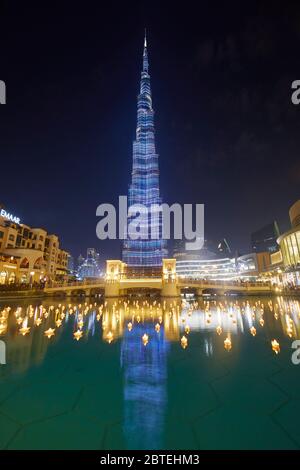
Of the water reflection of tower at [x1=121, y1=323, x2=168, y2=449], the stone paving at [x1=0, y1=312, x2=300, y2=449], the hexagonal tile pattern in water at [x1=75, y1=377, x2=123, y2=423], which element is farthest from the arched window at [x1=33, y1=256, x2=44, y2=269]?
the hexagonal tile pattern in water at [x1=75, y1=377, x2=123, y2=423]

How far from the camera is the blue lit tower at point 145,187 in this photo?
107 meters

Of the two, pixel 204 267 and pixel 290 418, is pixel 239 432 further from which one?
pixel 204 267

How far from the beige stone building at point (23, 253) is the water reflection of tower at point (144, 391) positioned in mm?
47680

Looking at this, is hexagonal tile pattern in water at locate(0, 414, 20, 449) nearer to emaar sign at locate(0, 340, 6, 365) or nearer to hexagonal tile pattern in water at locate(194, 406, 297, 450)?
hexagonal tile pattern in water at locate(194, 406, 297, 450)

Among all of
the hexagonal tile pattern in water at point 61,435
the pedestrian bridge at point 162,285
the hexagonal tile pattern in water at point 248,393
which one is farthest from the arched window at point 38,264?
the hexagonal tile pattern in water at point 248,393

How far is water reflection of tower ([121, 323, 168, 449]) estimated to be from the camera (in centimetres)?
374

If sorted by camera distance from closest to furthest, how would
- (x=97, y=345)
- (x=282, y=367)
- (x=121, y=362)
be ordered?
(x=282, y=367) < (x=121, y=362) < (x=97, y=345)

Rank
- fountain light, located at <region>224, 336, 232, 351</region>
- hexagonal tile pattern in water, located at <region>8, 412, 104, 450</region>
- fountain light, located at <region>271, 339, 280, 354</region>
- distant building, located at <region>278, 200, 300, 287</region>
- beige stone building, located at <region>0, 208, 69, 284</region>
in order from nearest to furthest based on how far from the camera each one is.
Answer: hexagonal tile pattern in water, located at <region>8, 412, 104, 450</region> → fountain light, located at <region>271, 339, 280, 354</region> → fountain light, located at <region>224, 336, 232, 351</region> → distant building, located at <region>278, 200, 300, 287</region> → beige stone building, located at <region>0, 208, 69, 284</region>

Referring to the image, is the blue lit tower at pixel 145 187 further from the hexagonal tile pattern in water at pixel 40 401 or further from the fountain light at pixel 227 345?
the hexagonal tile pattern in water at pixel 40 401

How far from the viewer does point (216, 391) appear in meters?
5.34

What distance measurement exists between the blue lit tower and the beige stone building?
147ft

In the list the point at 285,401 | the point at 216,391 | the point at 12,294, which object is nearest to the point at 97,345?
the point at 216,391
